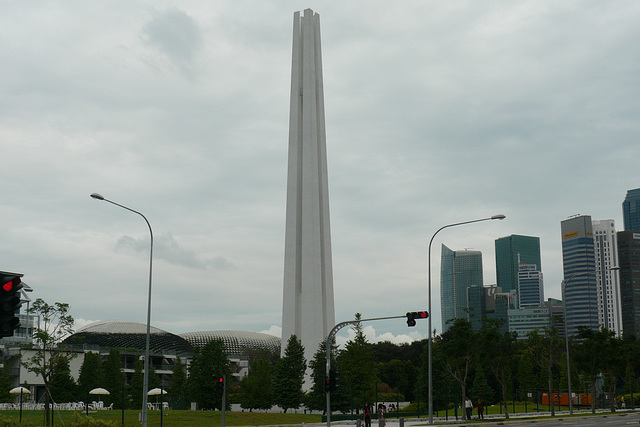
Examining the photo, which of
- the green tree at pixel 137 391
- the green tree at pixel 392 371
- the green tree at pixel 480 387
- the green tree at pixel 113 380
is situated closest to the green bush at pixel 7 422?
the green tree at pixel 113 380

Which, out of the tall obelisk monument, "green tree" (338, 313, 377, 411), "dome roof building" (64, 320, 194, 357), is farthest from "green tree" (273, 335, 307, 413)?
"dome roof building" (64, 320, 194, 357)

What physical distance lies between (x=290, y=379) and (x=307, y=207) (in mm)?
27596

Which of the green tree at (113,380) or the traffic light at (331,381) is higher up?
the traffic light at (331,381)

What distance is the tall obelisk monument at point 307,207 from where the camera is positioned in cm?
8931

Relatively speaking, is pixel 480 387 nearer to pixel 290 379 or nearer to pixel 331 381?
pixel 290 379

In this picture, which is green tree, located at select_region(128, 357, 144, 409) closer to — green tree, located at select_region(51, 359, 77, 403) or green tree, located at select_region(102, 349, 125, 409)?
green tree, located at select_region(102, 349, 125, 409)

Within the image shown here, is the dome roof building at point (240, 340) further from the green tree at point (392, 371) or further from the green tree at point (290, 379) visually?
the green tree at point (290, 379)

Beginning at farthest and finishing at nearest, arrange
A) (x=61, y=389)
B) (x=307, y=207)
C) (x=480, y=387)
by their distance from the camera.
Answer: (x=307, y=207)
(x=480, y=387)
(x=61, y=389)

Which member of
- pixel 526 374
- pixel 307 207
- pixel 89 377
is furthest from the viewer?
pixel 526 374

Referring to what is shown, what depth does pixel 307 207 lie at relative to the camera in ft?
296

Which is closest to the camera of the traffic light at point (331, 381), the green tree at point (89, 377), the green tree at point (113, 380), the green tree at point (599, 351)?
the traffic light at point (331, 381)

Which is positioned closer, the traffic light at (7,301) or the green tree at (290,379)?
the traffic light at (7,301)

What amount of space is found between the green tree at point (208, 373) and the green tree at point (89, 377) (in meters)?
22.6

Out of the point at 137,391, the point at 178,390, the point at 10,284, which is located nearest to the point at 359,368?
the point at 137,391
